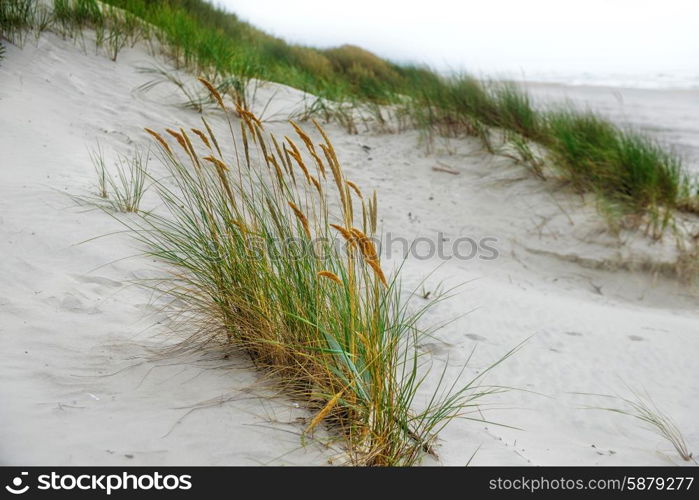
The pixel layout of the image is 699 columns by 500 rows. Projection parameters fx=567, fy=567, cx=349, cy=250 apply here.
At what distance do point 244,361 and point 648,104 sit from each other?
16153mm

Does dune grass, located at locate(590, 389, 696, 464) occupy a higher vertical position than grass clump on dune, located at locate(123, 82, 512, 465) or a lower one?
lower

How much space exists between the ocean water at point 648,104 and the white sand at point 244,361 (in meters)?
1.87

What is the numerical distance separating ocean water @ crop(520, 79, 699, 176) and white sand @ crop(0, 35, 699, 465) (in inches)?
73.6

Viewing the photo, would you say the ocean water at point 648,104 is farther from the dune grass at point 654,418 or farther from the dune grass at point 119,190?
the dune grass at point 119,190

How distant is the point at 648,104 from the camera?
1533 cm

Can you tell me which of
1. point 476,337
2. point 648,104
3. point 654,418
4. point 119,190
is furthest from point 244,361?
point 648,104

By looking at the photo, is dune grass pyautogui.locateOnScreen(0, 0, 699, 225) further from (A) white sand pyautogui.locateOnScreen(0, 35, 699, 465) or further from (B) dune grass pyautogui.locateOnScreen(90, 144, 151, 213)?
(B) dune grass pyautogui.locateOnScreen(90, 144, 151, 213)

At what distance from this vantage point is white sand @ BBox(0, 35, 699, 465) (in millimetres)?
1858

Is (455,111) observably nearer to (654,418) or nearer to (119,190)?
(119,190)

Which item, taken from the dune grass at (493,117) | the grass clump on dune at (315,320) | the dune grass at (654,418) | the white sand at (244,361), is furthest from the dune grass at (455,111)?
the grass clump on dune at (315,320)

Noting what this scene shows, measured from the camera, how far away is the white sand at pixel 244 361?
6.10 ft

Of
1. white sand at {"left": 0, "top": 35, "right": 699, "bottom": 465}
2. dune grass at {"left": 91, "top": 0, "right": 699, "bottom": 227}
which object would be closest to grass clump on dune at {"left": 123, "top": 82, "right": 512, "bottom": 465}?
white sand at {"left": 0, "top": 35, "right": 699, "bottom": 465}

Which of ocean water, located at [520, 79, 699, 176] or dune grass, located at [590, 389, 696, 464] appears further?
ocean water, located at [520, 79, 699, 176]
